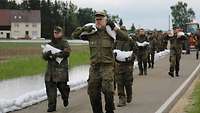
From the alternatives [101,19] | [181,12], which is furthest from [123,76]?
[181,12]

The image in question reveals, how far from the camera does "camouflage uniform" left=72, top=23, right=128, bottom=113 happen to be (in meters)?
10.5

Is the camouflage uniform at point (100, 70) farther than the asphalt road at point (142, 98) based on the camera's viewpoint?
No

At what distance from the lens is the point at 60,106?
14.1 m

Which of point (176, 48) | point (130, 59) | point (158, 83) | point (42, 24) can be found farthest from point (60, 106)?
point (42, 24)

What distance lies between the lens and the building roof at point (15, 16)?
152625 millimetres

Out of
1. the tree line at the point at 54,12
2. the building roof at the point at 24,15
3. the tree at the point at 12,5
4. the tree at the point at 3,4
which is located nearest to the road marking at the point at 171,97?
the tree line at the point at 54,12

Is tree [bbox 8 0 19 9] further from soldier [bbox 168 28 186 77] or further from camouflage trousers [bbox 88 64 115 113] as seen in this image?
camouflage trousers [bbox 88 64 115 113]

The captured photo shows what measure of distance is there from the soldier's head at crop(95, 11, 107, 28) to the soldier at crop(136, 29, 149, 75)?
11487 millimetres

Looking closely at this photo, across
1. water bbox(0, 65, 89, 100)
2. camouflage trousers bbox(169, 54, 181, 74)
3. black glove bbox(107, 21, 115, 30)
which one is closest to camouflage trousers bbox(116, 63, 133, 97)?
black glove bbox(107, 21, 115, 30)

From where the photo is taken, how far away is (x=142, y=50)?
23641 mm

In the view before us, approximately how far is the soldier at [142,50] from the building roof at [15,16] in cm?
12719

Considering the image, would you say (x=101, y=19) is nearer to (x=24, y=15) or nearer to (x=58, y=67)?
(x=58, y=67)

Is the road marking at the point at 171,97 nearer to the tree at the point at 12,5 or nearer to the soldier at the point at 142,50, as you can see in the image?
the soldier at the point at 142,50

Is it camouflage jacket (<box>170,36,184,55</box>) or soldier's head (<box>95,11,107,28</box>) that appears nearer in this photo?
soldier's head (<box>95,11,107,28</box>)
